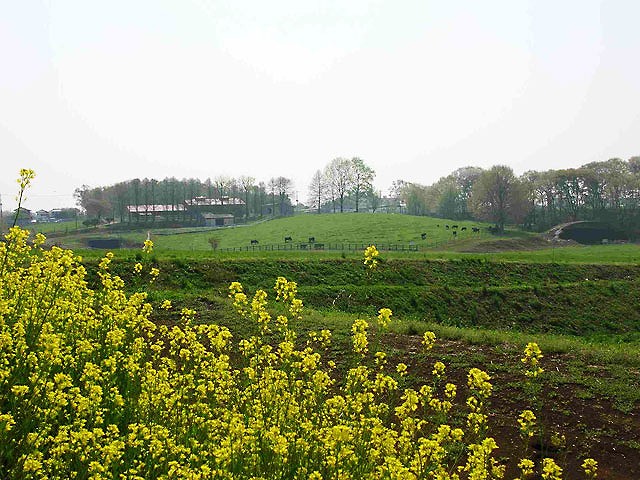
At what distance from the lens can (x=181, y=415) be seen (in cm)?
671

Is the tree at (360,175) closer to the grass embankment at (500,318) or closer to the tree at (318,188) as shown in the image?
the tree at (318,188)

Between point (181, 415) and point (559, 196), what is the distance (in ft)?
328

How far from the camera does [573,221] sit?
3521 inches

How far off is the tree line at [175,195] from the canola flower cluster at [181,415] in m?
95.0

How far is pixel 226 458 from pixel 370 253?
411cm

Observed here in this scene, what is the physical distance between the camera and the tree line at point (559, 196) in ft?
278

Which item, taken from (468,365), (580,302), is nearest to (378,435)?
(468,365)

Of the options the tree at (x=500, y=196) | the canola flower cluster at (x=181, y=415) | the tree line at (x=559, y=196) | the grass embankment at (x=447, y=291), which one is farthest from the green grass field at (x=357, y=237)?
the canola flower cluster at (x=181, y=415)

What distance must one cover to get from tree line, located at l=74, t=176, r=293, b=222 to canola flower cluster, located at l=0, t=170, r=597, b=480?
94958 mm

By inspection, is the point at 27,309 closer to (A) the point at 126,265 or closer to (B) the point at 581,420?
(B) the point at 581,420

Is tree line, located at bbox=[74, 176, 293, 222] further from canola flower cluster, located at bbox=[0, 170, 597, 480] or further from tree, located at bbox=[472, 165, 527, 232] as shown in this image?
canola flower cluster, located at bbox=[0, 170, 597, 480]

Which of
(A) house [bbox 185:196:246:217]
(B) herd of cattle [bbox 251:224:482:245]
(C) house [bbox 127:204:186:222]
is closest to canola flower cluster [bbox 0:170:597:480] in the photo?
(B) herd of cattle [bbox 251:224:482:245]

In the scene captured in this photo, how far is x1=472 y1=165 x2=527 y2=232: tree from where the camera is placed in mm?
83938

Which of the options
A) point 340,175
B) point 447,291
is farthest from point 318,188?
point 447,291
